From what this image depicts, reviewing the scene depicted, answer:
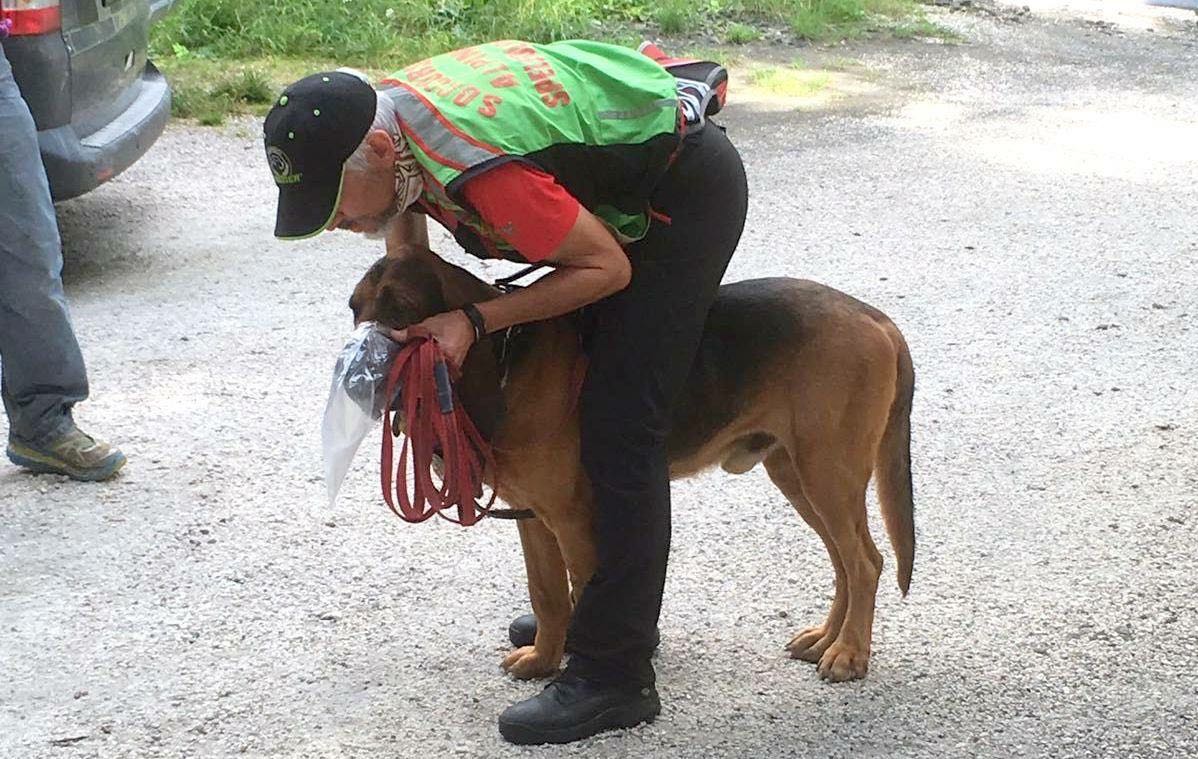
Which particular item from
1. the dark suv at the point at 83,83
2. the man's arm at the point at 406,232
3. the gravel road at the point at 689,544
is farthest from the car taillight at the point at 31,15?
the man's arm at the point at 406,232

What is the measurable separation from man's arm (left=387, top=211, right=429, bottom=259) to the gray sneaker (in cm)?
199

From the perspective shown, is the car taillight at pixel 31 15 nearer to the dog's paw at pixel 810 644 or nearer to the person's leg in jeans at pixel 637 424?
the person's leg in jeans at pixel 637 424

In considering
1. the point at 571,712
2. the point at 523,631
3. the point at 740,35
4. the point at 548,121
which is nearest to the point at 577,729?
the point at 571,712

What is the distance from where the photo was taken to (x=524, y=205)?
2.93 metres

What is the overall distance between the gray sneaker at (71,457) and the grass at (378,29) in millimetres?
4980

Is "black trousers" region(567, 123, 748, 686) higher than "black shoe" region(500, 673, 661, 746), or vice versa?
"black trousers" region(567, 123, 748, 686)

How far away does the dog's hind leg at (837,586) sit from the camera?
12.6 ft

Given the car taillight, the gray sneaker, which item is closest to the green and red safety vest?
the gray sneaker

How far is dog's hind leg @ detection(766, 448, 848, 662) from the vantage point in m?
3.85

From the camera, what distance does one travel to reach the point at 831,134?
9.91m

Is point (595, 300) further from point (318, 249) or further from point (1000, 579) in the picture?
point (318, 249)

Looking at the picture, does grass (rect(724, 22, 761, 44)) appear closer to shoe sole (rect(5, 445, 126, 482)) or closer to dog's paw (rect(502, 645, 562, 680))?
shoe sole (rect(5, 445, 126, 482))

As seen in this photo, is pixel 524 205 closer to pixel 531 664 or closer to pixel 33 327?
pixel 531 664

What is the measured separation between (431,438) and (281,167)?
0.71m
